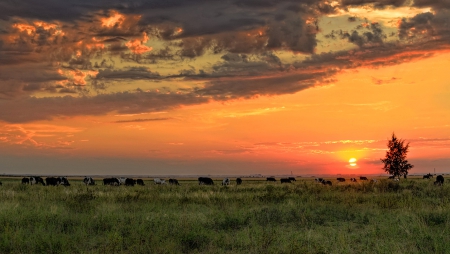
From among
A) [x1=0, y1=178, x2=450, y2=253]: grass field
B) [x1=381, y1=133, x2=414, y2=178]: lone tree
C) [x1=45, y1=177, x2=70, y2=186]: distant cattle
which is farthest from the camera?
[x1=381, y1=133, x2=414, y2=178]: lone tree

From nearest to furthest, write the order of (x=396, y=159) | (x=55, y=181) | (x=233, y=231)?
(x=233, y=231)
(x=55, y=181)
(x=396, y=159)

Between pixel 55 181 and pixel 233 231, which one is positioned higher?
pixel 55 181

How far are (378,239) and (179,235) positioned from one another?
6.32 m

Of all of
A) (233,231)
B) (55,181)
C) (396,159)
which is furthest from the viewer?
(396,159)

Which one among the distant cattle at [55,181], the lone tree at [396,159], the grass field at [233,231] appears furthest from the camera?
the lone tree at [396,159]

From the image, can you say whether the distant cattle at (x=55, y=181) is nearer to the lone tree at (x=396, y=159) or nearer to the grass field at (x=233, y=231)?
the grass field at (x=233, y=231)

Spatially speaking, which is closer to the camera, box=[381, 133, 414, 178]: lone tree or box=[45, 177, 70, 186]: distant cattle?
box=[45, 177, 70, 186]: distant cattle

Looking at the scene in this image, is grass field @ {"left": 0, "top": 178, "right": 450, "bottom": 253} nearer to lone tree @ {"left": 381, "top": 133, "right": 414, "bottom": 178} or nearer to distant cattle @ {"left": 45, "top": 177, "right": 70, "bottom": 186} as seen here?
distant cattle @ {"left": 45, "top": 177, "right": 70, "bottom": 186}

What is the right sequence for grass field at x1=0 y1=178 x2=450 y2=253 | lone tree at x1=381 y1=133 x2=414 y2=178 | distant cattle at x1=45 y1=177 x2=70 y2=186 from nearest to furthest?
1. grass field at x1=0 y1=178 x2=450 y2=253
2. distant cattle at x1=45 y1=177 x2=70 y2=186
3. lone tree at x1=381 y1=133 x2=414 y2=178

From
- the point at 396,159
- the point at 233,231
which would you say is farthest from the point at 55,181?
the point at 396,159

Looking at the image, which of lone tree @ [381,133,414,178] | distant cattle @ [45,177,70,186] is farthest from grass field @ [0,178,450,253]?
lone tree @ [381,133,414,178]

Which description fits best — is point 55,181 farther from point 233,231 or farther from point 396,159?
point 396,159

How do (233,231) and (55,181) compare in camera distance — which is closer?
(233,231)

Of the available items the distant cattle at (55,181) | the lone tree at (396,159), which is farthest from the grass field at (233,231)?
the lone tree at (396,159)
